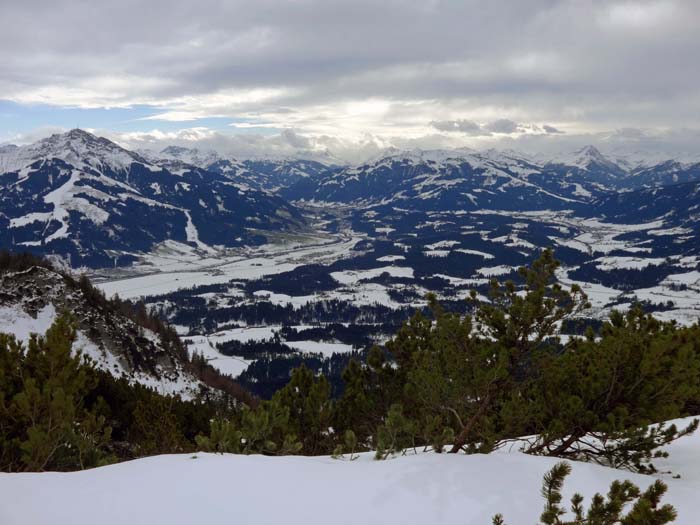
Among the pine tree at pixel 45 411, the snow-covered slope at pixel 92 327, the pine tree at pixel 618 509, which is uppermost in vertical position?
the pine tree at pixel 618 509

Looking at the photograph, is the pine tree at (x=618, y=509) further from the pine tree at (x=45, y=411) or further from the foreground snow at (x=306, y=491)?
the pine tree at (x=45, y=411)

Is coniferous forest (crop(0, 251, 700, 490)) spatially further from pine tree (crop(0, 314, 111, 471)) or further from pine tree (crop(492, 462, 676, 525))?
pine tree (crop(492, 462, 676, 525))

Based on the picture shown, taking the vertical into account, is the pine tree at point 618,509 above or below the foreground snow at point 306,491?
above

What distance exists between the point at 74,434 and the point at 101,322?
6586 centimetres

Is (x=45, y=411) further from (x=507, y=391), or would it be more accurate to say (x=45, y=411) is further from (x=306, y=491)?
(x=507, y=391)

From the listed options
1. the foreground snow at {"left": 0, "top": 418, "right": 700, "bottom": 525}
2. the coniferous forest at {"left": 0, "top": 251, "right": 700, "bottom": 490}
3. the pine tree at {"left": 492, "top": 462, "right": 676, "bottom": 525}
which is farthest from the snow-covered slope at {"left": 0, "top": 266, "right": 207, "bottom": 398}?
the pine tree at {"left": 492, "top": 462, "right": 676, "bottom": 525}

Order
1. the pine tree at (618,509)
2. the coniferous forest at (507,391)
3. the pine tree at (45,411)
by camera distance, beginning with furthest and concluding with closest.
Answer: the pine tree at (45,411) < the coniferous forest at (507,391) < the pine tree at (618,509)

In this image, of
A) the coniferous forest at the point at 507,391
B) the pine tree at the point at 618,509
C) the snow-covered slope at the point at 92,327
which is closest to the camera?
the pine tree at the point at 618,509

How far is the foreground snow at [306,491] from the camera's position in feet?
33.7

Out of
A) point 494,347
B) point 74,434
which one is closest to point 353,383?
point 494,347

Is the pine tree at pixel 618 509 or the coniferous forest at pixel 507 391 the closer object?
the pine tree at pixel 618 509

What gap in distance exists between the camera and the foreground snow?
10266mm

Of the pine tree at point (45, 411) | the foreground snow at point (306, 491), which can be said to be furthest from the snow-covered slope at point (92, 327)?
the foreground snow at point (306, 491)

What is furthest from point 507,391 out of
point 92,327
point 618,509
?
point 92,327
